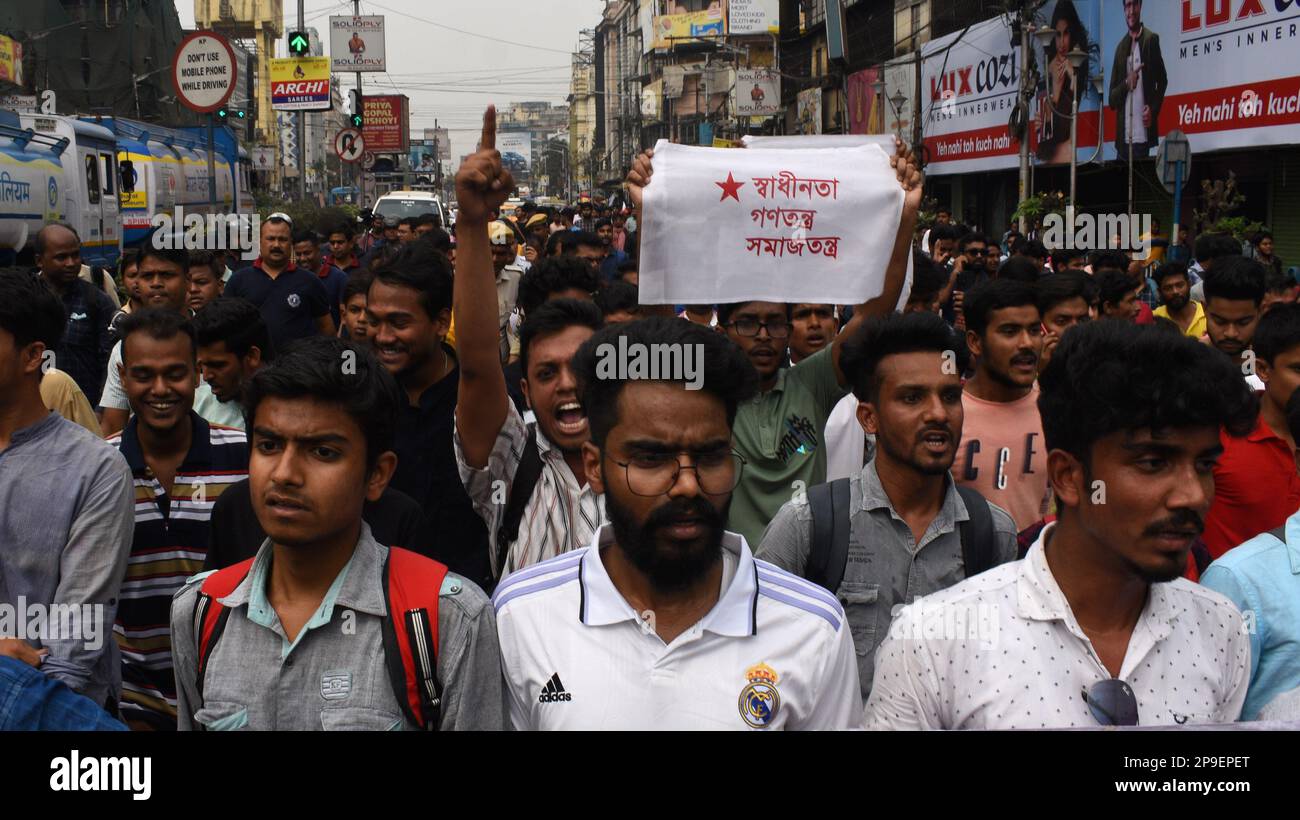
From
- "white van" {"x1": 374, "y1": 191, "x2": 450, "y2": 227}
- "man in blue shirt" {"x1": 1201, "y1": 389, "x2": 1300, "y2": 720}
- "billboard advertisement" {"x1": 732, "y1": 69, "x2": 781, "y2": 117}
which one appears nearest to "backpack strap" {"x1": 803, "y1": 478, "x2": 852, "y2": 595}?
"man in blue shirt" {"x1": 1201, "y1": 389, "x2": 1300, "y2": 720}

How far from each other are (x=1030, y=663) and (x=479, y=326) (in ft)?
6.30

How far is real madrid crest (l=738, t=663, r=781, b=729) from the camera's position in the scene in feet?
7.69

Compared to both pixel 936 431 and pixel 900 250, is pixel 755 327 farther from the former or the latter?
pixel 936 431

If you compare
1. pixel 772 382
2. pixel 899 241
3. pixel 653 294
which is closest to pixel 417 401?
pixel 653 294

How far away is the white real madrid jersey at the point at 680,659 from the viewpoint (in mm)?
2357

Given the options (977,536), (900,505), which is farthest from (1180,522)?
(900,505)

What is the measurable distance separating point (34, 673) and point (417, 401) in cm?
247

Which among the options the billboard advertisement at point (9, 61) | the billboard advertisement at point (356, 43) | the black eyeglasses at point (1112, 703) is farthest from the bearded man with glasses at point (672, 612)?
the billboard advertisement at point (9, 61)

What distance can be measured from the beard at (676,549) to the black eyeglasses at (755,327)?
2.00 meters

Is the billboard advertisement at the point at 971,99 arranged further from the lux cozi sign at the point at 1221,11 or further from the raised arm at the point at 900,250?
the raised arm at the point at 900,250

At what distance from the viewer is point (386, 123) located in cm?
5294

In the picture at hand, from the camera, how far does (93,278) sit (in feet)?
37.0

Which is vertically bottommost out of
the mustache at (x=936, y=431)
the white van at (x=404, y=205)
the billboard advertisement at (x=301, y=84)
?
the mustache at (x=936, y=431)
